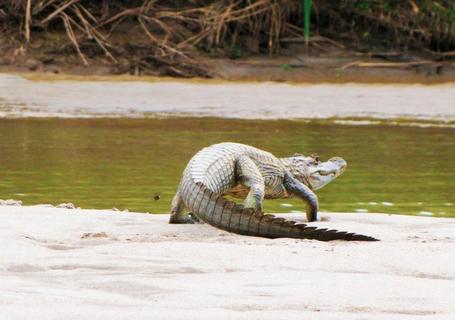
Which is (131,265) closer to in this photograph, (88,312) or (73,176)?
(88,312)

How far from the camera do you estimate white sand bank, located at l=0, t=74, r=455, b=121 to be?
1638 centimetres

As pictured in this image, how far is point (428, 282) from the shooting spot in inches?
190

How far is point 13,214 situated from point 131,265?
1730 millimetres

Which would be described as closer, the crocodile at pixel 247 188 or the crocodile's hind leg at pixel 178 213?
the crocodile at pixel 247 188

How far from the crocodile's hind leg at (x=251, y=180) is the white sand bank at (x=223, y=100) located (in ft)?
29.5

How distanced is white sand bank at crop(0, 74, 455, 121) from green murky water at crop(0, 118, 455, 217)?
85 cm

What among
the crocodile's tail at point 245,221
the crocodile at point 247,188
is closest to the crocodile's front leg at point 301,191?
the crocodile at point 247,188

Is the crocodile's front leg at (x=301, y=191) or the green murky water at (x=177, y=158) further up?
the crocodile's front leg at (x=301, y=191)

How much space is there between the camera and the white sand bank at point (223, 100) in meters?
16.4

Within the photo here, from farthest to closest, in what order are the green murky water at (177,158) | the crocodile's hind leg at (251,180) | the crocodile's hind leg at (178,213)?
the green murky water at (177,158)
the crocodile's hind leg at (251,180)
the crocodile's hind leg at (178,213)

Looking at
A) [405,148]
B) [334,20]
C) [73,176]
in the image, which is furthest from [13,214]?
[334,20]

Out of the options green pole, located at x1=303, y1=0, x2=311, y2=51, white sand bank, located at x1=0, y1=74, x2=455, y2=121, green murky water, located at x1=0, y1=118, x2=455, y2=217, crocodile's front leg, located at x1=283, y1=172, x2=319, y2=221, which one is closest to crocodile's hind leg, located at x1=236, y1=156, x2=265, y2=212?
crocodile's front leg, located at x1=283, y1=172, x2=319, y2=221

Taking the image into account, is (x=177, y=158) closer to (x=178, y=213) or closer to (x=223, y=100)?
(x=178, y=213)

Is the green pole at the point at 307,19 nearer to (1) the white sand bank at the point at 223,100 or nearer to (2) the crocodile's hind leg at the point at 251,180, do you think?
(1) the white sand bank at the point at 223,100
